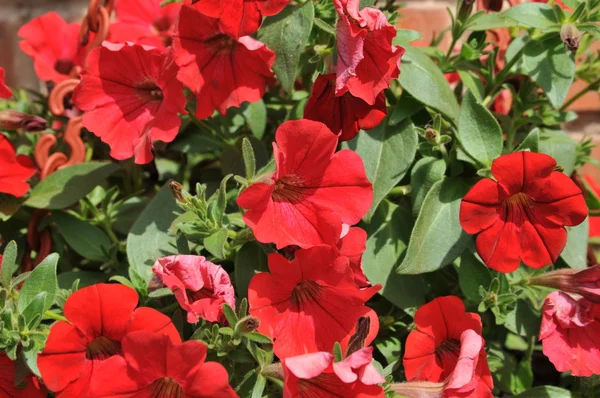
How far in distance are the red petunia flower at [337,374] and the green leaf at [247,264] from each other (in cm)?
18

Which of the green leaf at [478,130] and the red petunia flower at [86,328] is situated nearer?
the red petunia flower at [86,328]

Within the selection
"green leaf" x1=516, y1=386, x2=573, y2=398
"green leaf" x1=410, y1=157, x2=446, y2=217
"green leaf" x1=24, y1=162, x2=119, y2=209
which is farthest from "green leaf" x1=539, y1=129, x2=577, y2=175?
"green leaf" x1=24, y1=162, x2=119, y2=209

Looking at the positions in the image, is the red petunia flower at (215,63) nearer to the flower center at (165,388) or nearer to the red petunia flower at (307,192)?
the red petunia flower at (307,192)

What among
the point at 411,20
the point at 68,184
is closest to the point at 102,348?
the point at 68,184

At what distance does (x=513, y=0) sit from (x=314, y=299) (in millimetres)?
614

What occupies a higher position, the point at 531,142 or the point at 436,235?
the point at 531,142

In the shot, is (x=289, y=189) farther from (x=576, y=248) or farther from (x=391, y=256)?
(x=576, y=248)

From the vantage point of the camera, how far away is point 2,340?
69 centimetres

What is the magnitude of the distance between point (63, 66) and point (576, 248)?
937 millimetres

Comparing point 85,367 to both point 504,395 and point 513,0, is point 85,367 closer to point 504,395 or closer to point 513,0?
point 504,395

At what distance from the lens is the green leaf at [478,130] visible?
862 mm

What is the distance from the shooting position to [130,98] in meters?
0.91

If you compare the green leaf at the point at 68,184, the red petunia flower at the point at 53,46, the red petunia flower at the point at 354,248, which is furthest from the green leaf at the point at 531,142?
the red petunia flower at the point at 53,46

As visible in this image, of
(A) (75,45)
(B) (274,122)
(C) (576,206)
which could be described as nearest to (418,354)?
(C) (576,206)
